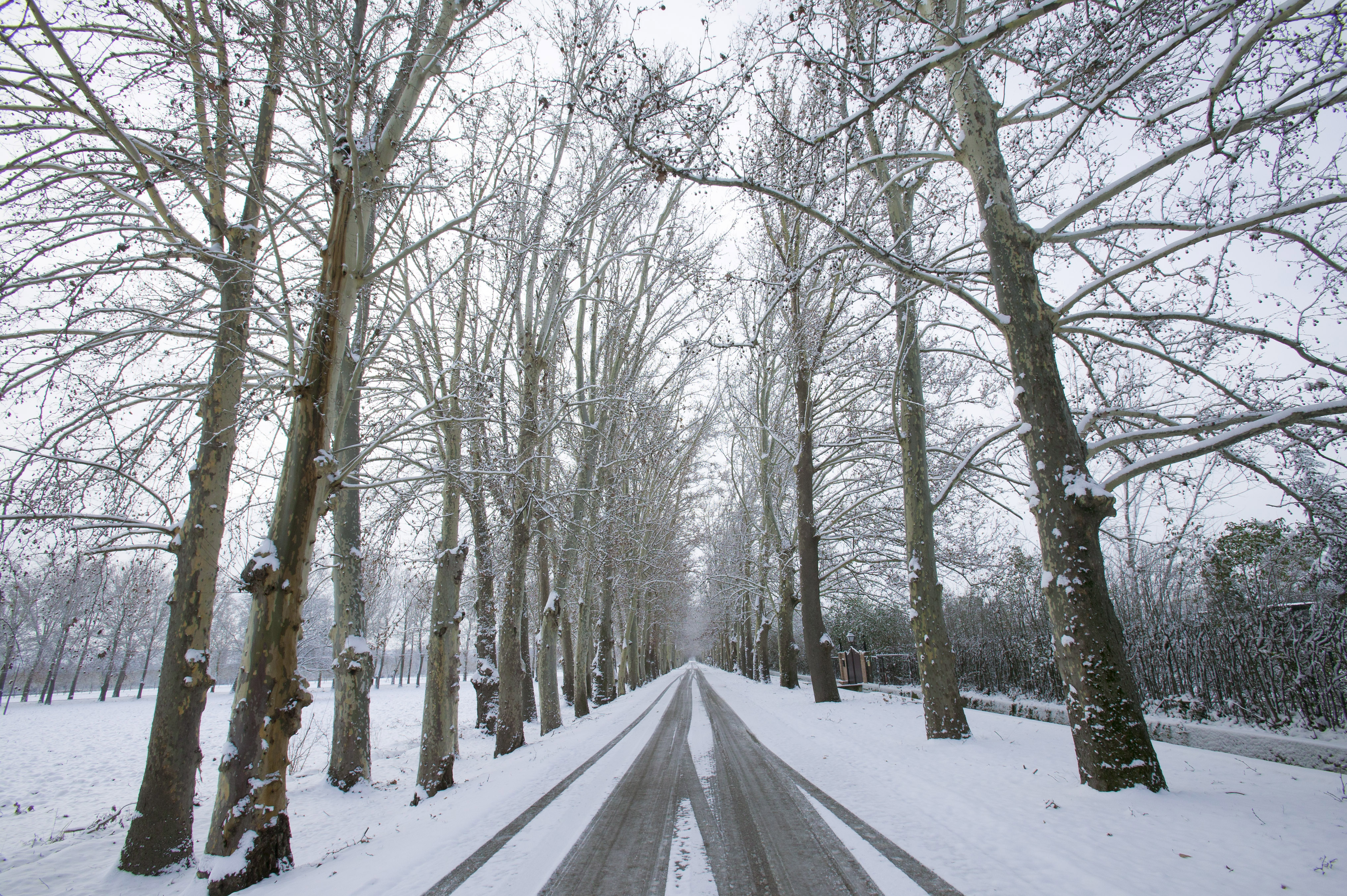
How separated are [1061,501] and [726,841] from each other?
12.6ft

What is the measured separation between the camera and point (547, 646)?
12.1 meters

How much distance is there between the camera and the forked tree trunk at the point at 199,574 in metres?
5.28

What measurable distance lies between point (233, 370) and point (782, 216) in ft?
37.4

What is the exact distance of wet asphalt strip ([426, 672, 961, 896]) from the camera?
319cm

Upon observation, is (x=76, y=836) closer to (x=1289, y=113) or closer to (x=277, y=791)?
(x=277, y=791)

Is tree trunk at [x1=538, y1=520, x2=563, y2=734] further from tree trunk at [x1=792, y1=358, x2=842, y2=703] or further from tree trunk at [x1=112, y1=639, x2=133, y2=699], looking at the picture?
tree trunk at [x1=112, y1=639, x2=133, y2=699]

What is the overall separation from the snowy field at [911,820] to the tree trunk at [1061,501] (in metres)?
0.43

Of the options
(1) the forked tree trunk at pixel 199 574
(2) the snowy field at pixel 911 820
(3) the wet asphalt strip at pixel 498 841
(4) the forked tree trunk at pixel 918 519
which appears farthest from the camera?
(4) the forked tree trunk at pixel 918 519

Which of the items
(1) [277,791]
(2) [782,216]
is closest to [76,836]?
(1) [277,791]

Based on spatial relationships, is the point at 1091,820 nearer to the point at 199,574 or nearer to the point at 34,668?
the point at 199,574

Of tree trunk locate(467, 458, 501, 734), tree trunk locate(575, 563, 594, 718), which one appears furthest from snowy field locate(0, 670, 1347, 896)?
tree trunk locate(575, 563, 594, 718)

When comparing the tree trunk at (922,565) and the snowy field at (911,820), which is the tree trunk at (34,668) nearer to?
the snowy field at (911,820)

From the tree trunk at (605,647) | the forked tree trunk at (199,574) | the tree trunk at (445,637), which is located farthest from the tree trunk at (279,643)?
the tree trunk at (605,647)

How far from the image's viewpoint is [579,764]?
7340 millimetres
